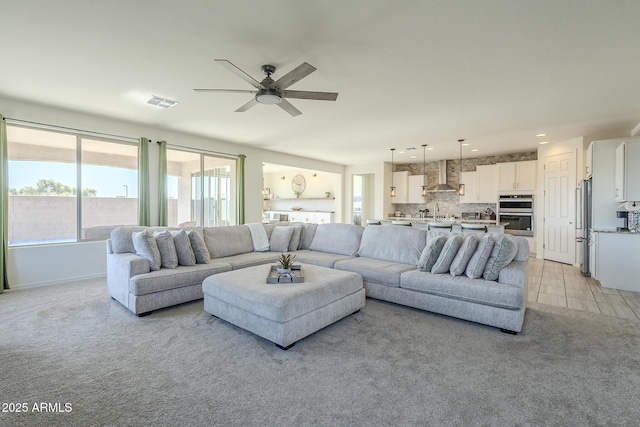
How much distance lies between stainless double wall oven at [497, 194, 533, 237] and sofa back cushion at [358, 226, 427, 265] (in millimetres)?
4250

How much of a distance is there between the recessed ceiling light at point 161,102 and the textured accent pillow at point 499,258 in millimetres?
4432

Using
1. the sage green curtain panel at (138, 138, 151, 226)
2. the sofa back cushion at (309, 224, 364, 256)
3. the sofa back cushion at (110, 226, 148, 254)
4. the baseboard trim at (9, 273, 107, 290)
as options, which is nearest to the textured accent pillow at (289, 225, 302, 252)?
the sofa back cushion at (309, 224, 364, 256)

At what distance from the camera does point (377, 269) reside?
12.2ft

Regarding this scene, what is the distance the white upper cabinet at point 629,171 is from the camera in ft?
14.3

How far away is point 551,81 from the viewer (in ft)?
11.0

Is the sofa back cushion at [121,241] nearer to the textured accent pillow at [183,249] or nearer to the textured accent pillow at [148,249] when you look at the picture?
the textured accent pillow at [148,249]

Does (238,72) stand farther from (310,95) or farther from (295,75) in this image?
(310,95)

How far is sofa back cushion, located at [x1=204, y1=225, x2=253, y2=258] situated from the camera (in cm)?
451

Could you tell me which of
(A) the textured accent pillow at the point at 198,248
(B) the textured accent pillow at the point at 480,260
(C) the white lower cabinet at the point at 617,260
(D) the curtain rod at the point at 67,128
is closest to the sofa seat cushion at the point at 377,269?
(B) the textured accent pillow at the point at 480,260

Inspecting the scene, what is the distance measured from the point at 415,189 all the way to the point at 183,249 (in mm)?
7475

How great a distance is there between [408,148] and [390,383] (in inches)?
249

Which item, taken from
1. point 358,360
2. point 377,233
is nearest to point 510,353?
point 358,360

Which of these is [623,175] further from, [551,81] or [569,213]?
[551,81]

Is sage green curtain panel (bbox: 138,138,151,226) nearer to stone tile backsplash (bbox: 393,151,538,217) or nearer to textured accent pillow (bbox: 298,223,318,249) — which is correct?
textured accent pillow (bbox: 298,223,318,249)
